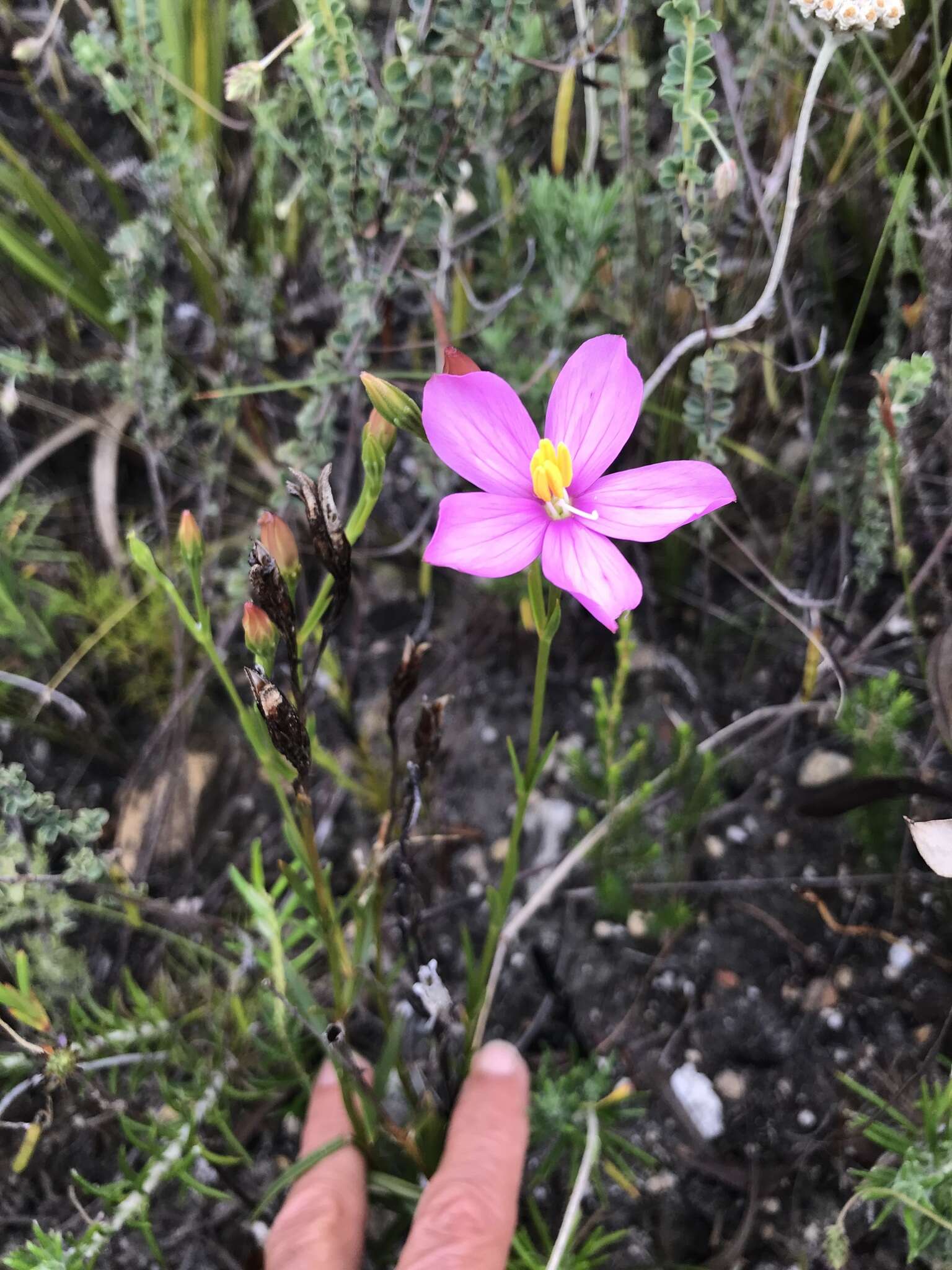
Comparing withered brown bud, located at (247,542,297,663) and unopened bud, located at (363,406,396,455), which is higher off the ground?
unopened bud, located at (363,406,396,455)

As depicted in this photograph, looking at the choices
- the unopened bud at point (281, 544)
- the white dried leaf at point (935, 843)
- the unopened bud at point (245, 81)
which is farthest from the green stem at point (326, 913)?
the unopened bud at point (245, 81)

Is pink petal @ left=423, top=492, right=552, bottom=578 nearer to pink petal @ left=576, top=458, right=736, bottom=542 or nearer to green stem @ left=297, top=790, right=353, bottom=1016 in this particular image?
pink petal @ left=576, top=458, right=736, bottom=542

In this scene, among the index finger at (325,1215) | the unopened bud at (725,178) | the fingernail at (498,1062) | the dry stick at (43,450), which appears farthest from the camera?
the dry stick at (43,450)

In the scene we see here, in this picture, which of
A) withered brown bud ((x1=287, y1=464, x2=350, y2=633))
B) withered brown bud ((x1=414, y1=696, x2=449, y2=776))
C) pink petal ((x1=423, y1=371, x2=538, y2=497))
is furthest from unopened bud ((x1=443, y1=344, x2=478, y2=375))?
withered brown bud ((x1=414, y1=696, x2=449, y2=776))

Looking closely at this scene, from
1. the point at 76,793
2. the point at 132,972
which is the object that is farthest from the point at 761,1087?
the point at 76,793

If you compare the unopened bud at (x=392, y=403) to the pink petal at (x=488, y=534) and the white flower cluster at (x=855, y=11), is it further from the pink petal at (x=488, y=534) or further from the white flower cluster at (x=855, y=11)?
the white flower cluster at (x=855, y=11)

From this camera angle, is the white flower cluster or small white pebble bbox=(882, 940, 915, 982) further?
small white pebble bbox=(882, 940, 915, 982)

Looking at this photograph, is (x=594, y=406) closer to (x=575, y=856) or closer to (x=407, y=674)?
(x=407, y=674)

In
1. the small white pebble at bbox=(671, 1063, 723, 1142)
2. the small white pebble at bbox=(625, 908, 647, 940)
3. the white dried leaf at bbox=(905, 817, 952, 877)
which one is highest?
the white dried leaf at bbox=(905, 817, 952, 877)
